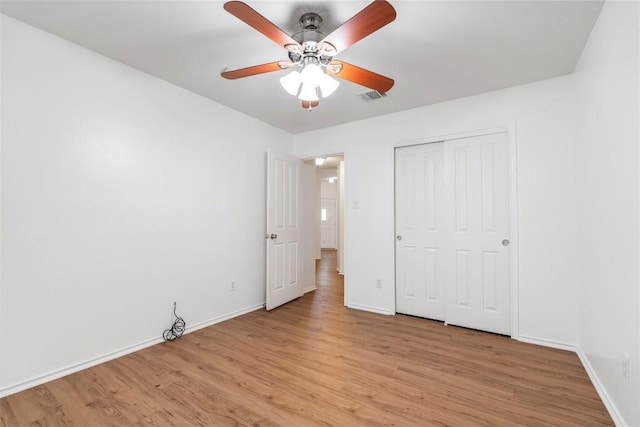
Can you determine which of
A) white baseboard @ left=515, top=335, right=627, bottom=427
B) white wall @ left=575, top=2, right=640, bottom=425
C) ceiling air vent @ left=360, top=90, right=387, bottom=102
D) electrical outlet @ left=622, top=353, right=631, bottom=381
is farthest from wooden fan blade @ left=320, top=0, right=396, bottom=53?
white baseboard @ left=515, top=335, right=627, bottom=427

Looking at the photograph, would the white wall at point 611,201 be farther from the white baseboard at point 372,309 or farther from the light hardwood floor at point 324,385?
the white baseboard at point 372,309

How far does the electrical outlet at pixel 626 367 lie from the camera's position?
1.50 m

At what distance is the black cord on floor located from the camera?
2803 mm

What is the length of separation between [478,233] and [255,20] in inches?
114

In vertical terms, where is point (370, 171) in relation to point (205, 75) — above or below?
below

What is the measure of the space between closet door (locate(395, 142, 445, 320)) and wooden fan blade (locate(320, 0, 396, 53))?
2.19 m

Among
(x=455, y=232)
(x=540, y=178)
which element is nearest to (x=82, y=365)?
(x=455, y=232)

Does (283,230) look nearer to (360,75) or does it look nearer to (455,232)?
(455,232)

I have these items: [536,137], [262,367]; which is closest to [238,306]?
[262,367]

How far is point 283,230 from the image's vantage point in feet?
13.1

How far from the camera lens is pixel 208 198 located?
3.25 m

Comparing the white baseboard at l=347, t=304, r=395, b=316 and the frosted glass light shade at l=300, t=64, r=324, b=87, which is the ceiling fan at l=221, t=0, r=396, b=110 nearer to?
the frosted glass light shade at l=300, t=64, r=324, b=87

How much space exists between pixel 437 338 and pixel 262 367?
175 centimetres

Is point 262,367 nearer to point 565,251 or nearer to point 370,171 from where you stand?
point 370,171
